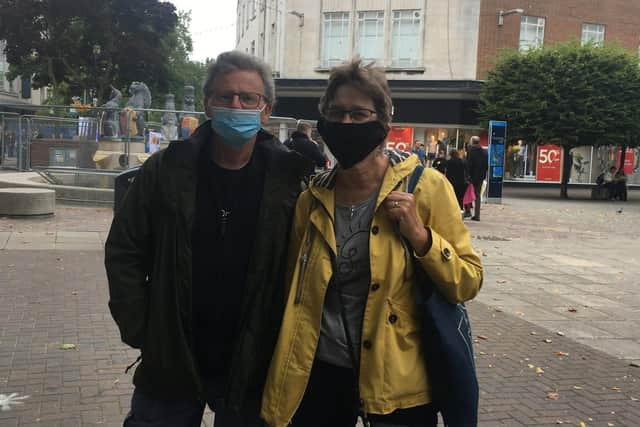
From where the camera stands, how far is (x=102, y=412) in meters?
4.06

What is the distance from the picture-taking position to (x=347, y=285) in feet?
7.43

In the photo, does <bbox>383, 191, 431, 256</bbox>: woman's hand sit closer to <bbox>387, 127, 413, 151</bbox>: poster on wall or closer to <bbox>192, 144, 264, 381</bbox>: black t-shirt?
<bbox>192, 144, 264, 381</bbox>: black t-shirt

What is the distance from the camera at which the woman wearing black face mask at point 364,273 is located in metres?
2.19

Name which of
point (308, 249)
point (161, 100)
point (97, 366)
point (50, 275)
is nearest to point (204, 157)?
point (308, 249)

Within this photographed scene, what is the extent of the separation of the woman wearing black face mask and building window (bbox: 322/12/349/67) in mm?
31803

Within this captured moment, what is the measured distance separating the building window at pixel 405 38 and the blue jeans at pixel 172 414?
1249 inches

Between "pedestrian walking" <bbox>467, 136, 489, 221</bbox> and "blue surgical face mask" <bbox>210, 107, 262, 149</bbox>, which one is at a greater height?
"blue surgical face mask" <bbox>210, 107, 262, 149</bbox>

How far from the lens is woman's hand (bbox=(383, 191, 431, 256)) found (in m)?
2.14

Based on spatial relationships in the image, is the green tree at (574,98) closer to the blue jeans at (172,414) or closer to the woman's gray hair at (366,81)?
the woman's gray hair at (366,81)

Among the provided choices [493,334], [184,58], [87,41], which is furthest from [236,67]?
[184,58]

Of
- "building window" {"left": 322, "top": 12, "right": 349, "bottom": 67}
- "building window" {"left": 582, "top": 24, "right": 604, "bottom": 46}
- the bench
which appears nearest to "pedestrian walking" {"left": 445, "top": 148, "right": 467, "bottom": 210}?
the bench

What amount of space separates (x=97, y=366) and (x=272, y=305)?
2.99 m

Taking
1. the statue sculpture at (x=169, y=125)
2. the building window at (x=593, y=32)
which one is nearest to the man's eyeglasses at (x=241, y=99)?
the statue sculpture at (x=169, y=125)

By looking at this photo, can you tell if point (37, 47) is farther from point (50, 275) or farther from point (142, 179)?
point (142, 179)
